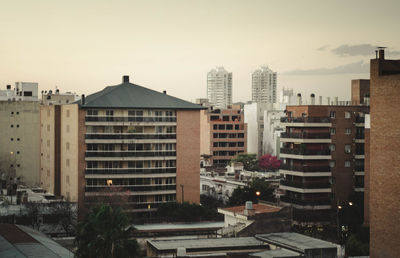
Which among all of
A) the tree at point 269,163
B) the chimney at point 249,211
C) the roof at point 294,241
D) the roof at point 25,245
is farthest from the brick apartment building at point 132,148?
the tree at point 269,163

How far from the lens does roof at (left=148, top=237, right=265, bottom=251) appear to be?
54594 mm

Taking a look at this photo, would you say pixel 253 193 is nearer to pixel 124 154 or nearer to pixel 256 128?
pixel 124 154

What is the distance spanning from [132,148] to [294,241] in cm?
3626

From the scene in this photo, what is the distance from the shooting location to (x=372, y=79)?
Answer: 51.0 metres

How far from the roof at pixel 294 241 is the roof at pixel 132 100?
1309 inches

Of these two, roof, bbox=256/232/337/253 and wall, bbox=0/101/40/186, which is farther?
wall, bbox=0/101/40/186

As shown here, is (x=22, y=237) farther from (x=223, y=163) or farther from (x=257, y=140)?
(x=257, y=140)

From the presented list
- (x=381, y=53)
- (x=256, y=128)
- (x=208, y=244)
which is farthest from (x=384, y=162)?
(x=256, y=128)

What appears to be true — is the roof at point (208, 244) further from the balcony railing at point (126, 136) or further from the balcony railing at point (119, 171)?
the balcony railing at point (126, 136)

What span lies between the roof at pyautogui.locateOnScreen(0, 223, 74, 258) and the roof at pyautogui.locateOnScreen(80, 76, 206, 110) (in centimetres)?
2796

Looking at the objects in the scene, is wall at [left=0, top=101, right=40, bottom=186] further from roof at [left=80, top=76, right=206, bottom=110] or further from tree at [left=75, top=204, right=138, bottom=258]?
tree at [left=75, top=204, right=138, bottom=258]

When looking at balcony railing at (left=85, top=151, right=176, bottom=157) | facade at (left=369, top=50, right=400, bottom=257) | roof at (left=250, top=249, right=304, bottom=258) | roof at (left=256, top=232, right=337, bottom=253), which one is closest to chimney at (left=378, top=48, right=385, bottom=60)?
facade at (left=369, top=50, right=400, bottom=257)

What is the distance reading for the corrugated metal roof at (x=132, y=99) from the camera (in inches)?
3494

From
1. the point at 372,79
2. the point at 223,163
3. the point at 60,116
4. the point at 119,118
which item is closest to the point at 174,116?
the point at 119,118
